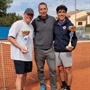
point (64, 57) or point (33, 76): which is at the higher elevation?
point (64, 57)

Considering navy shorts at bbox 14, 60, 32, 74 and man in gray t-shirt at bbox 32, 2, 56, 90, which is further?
man in gray t-shirt at bbox 32, 2, 56, 90

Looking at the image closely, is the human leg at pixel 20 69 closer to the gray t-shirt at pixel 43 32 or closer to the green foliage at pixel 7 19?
the gray t-shirt at pixel 43 32

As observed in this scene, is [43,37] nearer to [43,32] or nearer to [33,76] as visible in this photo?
[43,32]

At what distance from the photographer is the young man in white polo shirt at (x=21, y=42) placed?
4.65m

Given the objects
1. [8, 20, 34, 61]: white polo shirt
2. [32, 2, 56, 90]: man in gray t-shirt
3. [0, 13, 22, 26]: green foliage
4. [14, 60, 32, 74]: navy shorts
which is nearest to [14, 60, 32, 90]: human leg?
[14, 60, 32, 74]: navy shorts

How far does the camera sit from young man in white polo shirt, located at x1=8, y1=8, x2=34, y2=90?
15.3 ft

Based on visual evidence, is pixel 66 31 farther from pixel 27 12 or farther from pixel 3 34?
pixel 3 34

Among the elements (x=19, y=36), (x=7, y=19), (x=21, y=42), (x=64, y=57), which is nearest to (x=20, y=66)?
(x=21, y=42)

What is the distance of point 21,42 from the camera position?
4746 millimetres

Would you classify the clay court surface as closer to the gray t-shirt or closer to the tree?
the gray t-shirt

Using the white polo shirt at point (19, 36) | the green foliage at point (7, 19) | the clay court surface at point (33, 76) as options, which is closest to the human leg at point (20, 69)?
the white polo shirt at point (19, 36)

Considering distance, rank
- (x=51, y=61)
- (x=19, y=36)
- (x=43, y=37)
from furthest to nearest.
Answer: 1. (x=51, y=61)
2. (x=43, y=37)
3. (x=19, y=36)

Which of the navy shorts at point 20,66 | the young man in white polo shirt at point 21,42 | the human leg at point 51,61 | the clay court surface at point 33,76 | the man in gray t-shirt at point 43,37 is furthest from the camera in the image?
the clay court surface at point 33,76

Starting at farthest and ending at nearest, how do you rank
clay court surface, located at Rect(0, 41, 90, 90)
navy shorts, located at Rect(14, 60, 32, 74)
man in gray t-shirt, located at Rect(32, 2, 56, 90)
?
1. clay court surface, located at Rect(0, 41, 90, 90)
2. man in gray t-shirt, located at Rect(32, 2, 56, 90)
3. navy shorts, located at Rect(14, 60, 32, 74)
